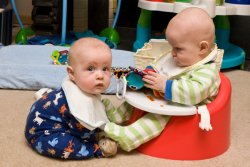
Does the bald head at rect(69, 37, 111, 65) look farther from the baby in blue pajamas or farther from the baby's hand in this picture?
the baby's hand

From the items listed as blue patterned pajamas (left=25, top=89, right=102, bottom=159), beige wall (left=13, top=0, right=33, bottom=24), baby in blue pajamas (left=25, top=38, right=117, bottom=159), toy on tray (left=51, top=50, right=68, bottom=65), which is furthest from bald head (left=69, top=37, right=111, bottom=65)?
beige wall (left=13, top=0, right=33, bottom=24)

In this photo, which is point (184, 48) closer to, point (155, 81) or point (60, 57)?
point (155, 81)

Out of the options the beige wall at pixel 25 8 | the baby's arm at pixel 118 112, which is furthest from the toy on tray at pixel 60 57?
the beige wall at pixel 25 8

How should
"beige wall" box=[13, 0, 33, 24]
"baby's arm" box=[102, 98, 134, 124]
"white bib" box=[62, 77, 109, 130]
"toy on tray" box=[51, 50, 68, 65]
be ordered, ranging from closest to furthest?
1. "white bib" box=[62, 77, 109, 130]
2. "baby's arm" box=[102, 98, 134, 124]
3. "toy on tray" box=[51, 50, 68, 65]
4. "beige wall" box=[13, 0, 33, 24]

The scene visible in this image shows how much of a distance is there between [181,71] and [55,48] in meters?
0.98

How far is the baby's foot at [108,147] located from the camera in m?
1.03

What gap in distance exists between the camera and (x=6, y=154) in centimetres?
105

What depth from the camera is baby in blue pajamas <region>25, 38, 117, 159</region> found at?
100cm

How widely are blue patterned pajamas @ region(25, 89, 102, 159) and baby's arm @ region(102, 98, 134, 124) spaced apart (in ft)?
0.43

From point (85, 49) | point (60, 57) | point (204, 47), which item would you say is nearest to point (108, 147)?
point (85, 49)

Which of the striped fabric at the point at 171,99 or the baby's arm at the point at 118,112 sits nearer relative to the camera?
the striped fabric at the point at 171,99

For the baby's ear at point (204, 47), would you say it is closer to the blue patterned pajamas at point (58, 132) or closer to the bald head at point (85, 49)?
the bald head at point (85, 49)

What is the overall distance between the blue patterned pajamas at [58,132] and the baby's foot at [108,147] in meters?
0.01

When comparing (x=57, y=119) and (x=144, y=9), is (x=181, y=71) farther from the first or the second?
(x=144, y=9)
